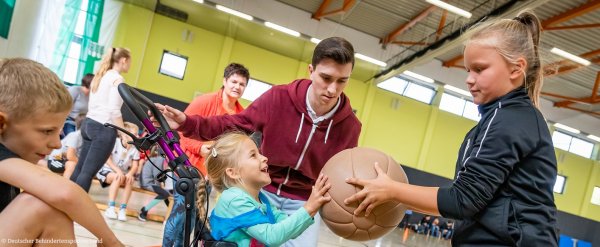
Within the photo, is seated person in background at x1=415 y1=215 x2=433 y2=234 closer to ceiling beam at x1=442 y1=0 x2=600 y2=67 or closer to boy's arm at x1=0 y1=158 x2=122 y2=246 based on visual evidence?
ceiling beam at x1=442 y1=0 x2=600 y2=67

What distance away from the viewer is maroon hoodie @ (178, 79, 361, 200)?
2721 mm

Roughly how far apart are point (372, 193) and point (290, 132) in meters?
0.98

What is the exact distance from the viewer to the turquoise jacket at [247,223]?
6.75 ft

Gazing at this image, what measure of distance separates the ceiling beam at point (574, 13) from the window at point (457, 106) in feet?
23.8

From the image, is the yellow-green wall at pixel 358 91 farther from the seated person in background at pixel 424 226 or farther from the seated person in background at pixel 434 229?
the seated person in background at pixel 434 229

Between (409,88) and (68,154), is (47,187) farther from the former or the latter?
(409,88)

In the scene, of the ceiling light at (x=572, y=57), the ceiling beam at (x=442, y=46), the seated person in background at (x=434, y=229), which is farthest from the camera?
the seated person in background at (x=434, y=229)

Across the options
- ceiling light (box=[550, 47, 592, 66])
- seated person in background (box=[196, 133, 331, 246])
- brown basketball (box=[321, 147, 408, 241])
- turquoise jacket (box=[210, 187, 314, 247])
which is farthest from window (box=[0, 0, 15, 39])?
ceiling light (box=[550, 47, 592, 66])

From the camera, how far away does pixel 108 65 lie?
457cm

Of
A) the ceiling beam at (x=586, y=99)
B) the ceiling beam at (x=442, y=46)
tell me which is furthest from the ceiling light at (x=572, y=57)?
the ceiling beam at (x=586, y=99)

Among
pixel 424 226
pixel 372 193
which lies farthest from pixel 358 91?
pixel 372 193

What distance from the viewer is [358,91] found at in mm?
18609

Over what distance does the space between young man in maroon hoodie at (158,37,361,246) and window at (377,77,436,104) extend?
16343 mm

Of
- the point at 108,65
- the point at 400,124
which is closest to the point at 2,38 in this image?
the point at 108,65
